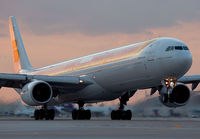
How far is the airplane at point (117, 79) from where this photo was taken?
3111 centimetres

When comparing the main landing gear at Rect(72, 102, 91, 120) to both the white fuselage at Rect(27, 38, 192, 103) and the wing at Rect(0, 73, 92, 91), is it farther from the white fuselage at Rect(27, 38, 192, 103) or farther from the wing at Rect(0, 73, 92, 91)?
the wing at Rect(0, 73, 92, 91)

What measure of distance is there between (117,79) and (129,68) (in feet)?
5.03

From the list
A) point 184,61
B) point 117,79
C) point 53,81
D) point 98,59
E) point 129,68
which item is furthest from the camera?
point 98,59

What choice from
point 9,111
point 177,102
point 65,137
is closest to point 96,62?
point 177,102

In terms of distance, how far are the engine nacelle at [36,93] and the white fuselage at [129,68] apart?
13.6ft

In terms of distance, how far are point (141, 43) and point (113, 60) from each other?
8.13 feet

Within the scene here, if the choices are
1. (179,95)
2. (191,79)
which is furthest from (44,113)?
(191,79)

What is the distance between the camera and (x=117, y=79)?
1334 inches

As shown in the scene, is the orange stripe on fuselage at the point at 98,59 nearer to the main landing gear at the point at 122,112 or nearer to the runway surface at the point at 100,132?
the main landing gear at the point at 122,112

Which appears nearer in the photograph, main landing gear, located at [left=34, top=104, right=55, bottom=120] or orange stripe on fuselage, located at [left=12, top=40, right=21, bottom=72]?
main landing gear, located at [left=34, top=104, right=55, bottom=120]

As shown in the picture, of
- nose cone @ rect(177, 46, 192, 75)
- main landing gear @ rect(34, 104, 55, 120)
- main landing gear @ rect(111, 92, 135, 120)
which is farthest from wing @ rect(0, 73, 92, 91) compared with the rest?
nose cone @ rect(177, 46, 192, 75)

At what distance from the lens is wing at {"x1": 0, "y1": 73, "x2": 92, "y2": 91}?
34.3 meters

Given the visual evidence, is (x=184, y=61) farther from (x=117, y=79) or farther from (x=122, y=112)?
(x=122, y=112)

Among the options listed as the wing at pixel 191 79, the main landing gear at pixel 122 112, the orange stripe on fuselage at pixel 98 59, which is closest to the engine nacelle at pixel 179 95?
the orange stripe on fuselage at pixel 98 59
